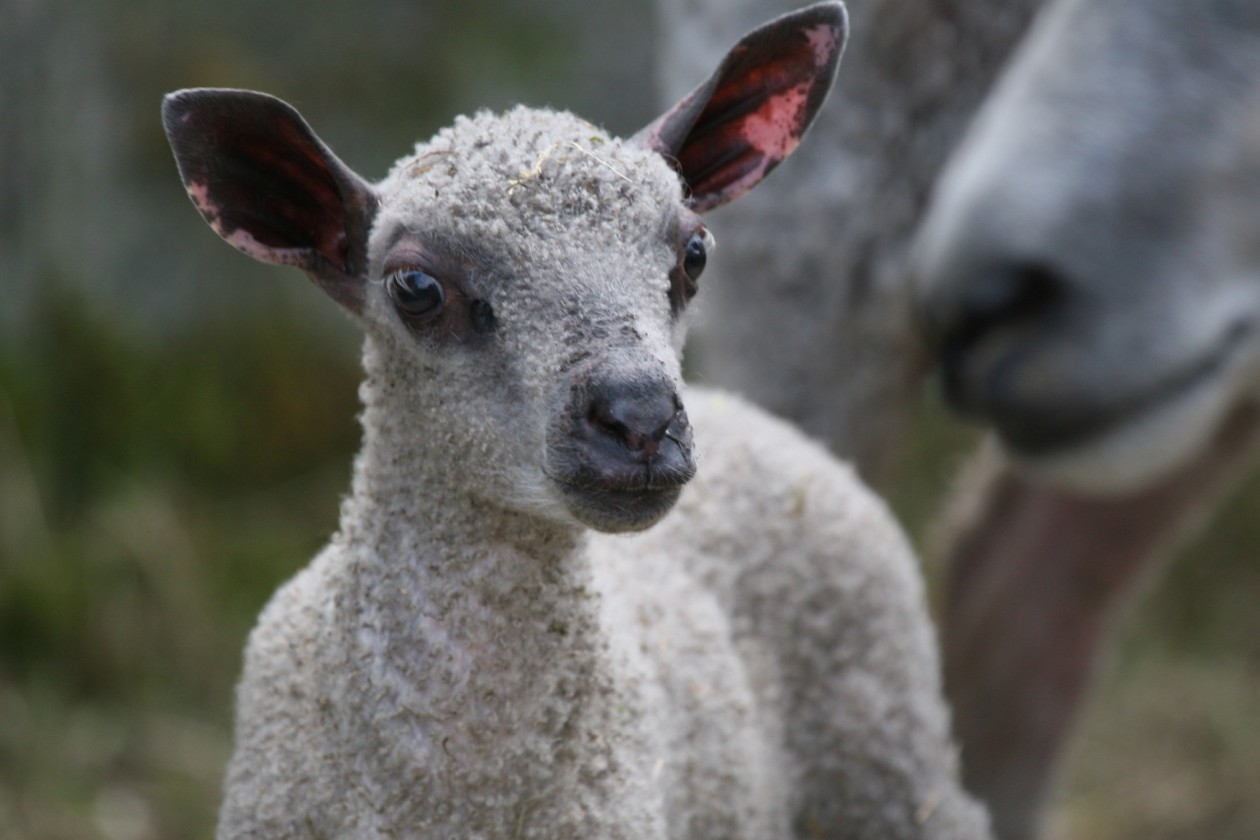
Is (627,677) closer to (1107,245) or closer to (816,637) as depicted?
(816,637)

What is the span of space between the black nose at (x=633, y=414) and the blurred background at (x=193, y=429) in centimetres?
228

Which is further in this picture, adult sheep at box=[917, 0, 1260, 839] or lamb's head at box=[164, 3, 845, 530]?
adult sheep at box=[917, 0, 1260, 839]

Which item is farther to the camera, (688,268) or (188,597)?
(188,597)

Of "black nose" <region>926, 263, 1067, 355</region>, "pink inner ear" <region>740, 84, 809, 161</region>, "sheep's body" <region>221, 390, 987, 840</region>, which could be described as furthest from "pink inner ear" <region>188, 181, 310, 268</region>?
"black nose" <region>926, 263, 1067, 355</region>

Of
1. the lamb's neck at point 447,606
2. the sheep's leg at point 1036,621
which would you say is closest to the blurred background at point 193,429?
the sheep's leg at point 1036,621

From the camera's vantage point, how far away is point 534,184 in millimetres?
1613

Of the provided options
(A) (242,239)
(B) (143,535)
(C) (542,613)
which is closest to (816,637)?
(C) (542,613)

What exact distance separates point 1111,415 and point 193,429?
9.36 ft

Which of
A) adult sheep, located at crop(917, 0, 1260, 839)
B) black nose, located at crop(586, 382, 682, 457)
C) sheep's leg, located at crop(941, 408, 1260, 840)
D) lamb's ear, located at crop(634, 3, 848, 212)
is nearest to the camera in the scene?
black nose, located at crop(586, 382, 682, 457)

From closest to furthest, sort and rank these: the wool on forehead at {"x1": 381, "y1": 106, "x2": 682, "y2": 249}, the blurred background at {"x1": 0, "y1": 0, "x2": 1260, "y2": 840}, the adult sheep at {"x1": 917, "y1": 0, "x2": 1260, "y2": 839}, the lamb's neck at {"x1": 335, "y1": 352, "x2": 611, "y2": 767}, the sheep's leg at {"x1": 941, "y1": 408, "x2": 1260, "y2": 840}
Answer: the wool on forehead at {"x1": 381, "y1": 106, "x2": 682, "y2": 249}
the lamb's neck at {"x1": 335, "y1": 352, "x2": 611, "y2": 767}
the adult sheep at {"x1": 917, "y1": 0, "x2": 1260, "y2": 839}
the sheep's leg at {"x1": 941, "y1": 408, "x2": 1260, "y2": 840}
the blurred background at {"x1": 0, "y1": 0, "x2": 1260, "y2": 840}

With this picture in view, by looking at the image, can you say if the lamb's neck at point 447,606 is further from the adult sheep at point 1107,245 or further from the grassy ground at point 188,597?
the grassy ground at point 188,597

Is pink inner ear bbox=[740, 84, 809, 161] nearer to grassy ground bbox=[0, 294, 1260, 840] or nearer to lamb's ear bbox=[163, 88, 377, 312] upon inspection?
lamb's ear bbox=[163, 88, 377, 312]

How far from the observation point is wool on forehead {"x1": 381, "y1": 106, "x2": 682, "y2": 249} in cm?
161

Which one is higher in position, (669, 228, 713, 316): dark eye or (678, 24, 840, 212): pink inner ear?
(678, 24, 840, 212): pink inner ear
